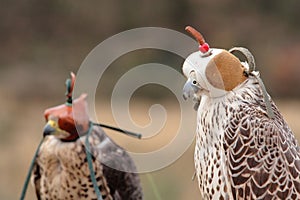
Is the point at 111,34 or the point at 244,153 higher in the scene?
the point at 111,34

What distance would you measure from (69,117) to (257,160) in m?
0.74

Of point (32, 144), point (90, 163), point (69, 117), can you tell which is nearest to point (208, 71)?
point (69, 117)

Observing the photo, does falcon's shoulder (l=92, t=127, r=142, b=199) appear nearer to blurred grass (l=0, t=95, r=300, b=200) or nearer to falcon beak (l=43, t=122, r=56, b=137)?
falcon beak (l=43, t=122, r=56, b=137)

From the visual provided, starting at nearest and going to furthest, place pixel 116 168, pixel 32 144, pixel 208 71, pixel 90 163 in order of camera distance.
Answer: pixel 208 71 → pixel 90 163 → pixel 116 168 → pixel 32 144

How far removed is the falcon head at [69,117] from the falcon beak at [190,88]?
0.59 meters

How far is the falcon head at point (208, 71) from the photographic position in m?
2.59

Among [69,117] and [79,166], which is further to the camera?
[79,166]

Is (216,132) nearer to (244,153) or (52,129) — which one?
(244,153)

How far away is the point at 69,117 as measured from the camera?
123 inches

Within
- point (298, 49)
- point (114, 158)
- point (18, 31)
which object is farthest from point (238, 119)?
point (18, 31)

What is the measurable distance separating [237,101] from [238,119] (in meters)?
0.05

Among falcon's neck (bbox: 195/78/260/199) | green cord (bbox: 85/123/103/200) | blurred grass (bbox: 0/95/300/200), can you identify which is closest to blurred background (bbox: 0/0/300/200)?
A: blurred grass (bbox: 0/95/300/200)

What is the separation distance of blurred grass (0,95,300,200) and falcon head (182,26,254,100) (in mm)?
2503

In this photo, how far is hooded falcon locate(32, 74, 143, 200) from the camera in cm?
333
